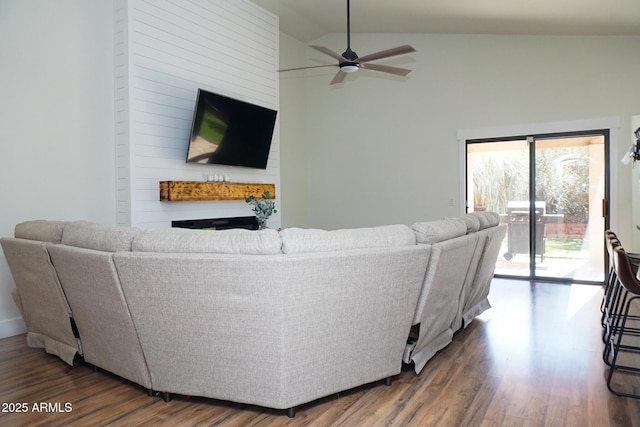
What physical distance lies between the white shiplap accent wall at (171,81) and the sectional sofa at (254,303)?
73.6 inches

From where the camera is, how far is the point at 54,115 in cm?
397

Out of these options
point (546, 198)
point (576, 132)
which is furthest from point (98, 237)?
point (576, 132)

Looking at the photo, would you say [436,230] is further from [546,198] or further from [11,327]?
[546,198]

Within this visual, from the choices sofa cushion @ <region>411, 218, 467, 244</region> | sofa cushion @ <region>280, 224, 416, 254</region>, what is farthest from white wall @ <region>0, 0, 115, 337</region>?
sofa cushion @ <region>411, 218, 467, 244</region>

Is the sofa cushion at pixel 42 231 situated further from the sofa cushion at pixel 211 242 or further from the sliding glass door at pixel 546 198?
the sliding glass door at pixel 546 198

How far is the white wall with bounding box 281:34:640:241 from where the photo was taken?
5.43 m

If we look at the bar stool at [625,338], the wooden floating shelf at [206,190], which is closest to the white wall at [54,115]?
the wooden floating shelf at [206,190]

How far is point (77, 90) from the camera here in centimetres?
415

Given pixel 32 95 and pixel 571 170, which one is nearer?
pixel 32 95

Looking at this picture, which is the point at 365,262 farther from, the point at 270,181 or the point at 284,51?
the point at 284,51

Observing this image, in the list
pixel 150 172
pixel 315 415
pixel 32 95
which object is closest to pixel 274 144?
pixel 150 172

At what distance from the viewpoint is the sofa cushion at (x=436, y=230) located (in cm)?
252

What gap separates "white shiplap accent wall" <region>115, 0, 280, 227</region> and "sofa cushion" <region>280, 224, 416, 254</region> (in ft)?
9.27

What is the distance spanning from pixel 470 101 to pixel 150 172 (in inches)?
180
